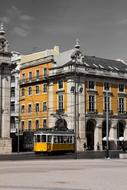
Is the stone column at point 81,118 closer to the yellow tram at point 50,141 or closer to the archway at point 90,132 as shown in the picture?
the archway at point 90,132

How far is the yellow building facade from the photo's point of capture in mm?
83562

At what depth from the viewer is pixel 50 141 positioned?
2287 inches

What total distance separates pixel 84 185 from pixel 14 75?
84826 mm

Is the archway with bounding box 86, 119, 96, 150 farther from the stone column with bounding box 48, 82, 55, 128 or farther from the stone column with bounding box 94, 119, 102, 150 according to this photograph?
the stone column with bounding box 48, 82, 55, 128

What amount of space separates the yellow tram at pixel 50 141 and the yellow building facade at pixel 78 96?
65.1 ft

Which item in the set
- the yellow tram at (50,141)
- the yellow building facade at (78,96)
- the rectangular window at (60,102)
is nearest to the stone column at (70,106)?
the yellow building facade at (78,96)

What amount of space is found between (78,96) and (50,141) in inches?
1026

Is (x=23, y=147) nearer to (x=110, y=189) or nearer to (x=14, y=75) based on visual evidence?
(x=14, y=75)

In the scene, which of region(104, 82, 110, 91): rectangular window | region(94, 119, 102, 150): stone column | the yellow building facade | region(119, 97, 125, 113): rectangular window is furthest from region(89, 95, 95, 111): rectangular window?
region(119, 97, 125, 113): rectangular window

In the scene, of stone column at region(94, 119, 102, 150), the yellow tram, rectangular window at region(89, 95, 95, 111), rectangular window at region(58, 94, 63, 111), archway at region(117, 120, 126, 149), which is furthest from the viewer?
archway at region(117, 120, 126, 149)

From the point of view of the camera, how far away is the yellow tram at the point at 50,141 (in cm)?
5762

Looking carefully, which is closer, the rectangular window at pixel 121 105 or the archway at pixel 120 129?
the archway at pixel 120 129

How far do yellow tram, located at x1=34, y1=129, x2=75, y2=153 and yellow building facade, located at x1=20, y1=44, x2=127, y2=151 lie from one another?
19850 millimetres

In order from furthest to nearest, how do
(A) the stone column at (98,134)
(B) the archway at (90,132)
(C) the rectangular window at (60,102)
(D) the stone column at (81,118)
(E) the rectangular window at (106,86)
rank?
(E) the rectangular window at (106,86) < (C) the rectangular window at (60,102) < (B) the archway at (90,132) < (A) the stone column at (98,134) < (D) the stone column at (81,118)
